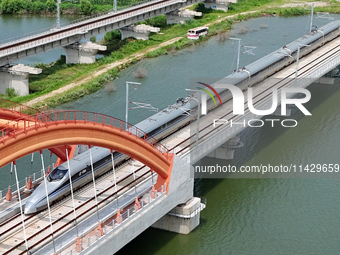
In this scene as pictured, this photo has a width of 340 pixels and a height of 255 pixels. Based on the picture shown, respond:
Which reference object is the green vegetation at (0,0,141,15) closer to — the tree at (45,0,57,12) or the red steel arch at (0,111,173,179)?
the tree at (45,0,57,12)

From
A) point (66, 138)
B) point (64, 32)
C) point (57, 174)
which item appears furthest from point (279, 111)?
point (66, 138)

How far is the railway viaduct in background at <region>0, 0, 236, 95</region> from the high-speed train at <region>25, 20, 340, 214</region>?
26162 mm

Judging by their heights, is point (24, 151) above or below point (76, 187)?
above

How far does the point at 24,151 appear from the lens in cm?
3881

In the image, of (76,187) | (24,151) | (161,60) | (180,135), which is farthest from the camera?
(161,60)

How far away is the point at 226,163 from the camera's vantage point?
65.9 metres

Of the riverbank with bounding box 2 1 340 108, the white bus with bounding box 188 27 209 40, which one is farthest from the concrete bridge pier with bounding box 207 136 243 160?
the white bus with bounding box 188 27 209 40

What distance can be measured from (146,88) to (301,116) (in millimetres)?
22027

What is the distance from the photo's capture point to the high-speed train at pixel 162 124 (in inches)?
1962

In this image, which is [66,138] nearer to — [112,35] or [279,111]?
[279,111]

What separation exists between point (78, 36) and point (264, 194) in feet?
160

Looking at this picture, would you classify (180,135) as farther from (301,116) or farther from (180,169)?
(301,116)

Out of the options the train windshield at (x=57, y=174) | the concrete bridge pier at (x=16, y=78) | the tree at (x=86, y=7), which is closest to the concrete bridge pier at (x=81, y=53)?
the concrete bridge pier at (x=16, y=78)

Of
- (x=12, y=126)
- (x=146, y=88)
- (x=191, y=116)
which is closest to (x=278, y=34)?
(x=146, y=88)
